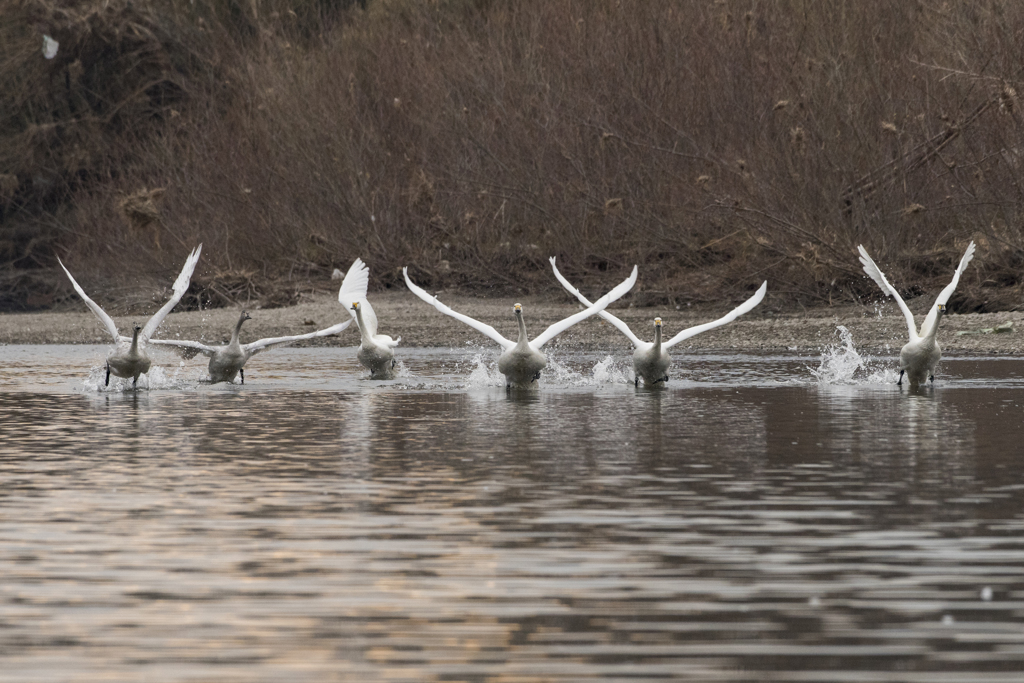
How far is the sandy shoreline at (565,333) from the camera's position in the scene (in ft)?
85.6

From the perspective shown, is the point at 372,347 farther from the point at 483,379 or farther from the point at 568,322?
the point at 568,322

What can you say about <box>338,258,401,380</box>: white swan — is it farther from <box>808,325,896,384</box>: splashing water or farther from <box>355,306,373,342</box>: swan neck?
<box>808,325,896,384</box>: splashing water

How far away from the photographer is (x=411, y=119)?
121ft

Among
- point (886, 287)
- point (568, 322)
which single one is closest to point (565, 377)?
point (568, 322)

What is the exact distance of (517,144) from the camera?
3472 cm

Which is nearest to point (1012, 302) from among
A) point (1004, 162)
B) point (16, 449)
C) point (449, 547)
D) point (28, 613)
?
point (1004, 162)

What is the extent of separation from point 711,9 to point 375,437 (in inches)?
830

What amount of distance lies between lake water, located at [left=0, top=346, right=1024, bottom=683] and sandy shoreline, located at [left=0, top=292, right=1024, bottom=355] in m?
9.55

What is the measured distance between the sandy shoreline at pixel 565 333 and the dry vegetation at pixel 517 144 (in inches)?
38.7

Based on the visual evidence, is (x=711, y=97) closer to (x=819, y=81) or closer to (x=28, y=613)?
(x=819, y=81)

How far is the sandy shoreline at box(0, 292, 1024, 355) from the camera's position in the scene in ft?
85.6

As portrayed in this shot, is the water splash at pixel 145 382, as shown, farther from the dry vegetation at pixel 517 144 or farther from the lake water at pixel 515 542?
the dry vegetation at pixel 517 144

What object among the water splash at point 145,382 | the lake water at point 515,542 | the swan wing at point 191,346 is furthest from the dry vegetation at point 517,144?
the lake water at point 515,542

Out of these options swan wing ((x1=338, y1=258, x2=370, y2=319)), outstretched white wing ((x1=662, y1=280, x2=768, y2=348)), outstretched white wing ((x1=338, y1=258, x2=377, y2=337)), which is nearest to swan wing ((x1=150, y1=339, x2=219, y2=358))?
outstretched white wing ((x1=338, y1=258, x2=377, y2=337))
